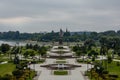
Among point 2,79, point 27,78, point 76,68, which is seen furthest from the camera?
point 76,68

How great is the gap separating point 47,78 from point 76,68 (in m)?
12.0

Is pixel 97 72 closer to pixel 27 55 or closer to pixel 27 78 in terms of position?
pixel 27 78

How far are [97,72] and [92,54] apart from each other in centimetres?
2388

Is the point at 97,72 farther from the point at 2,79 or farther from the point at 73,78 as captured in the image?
the point at 2,79

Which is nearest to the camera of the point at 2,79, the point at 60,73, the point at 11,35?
the point at 2,79

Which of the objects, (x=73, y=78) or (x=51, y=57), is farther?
(x=51, y=57)

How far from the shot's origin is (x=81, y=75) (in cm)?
4144

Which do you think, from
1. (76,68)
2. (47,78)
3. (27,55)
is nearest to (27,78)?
(47,78)

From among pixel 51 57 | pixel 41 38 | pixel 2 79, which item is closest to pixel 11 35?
pixel 41 38

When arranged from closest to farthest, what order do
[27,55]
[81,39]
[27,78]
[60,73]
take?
[27,78]
[60,73]
[27,55]
[81,39]

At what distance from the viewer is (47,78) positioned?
38438mm

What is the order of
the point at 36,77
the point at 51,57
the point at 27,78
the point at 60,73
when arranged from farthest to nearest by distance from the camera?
the point at 51,57, the point at 60,73, the point at 36,77, the point at 27,78

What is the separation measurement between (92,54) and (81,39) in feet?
273

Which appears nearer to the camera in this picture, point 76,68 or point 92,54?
point 76,68
